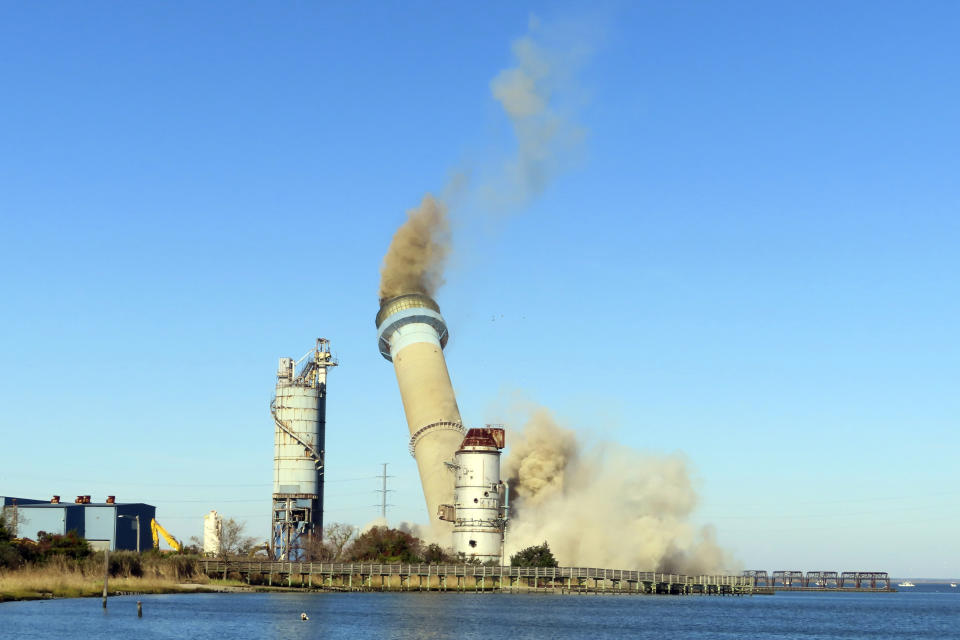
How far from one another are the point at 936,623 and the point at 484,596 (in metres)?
44.1

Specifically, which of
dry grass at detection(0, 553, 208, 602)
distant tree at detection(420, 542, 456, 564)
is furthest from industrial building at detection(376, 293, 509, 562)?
dry grass at detection(0, 553, 208, 602)

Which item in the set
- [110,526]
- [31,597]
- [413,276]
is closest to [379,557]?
[413,276]

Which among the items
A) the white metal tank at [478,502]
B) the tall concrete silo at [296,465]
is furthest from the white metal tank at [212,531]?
the white metal tank at [478,502]

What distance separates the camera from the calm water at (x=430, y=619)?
74.6 meters

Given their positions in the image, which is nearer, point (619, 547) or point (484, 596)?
point (484, 596)

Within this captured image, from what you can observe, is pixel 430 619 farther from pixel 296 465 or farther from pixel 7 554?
pixel 296 465

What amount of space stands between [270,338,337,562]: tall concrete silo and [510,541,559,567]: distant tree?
Result: 25.5 metres

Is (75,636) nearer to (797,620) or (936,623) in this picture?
(797,620)

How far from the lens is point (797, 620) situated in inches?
4323

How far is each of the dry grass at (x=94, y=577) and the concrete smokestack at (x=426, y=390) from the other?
2620cm

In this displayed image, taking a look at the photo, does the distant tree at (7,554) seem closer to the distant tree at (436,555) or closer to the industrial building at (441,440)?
the distant tree at (436,555)

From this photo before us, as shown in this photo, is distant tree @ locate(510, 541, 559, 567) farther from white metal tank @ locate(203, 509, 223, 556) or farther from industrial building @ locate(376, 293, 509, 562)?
white metal tank @ locate(203, 509, 223, 556)

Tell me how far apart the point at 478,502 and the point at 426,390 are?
560 inches

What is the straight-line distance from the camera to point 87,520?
162500mm
